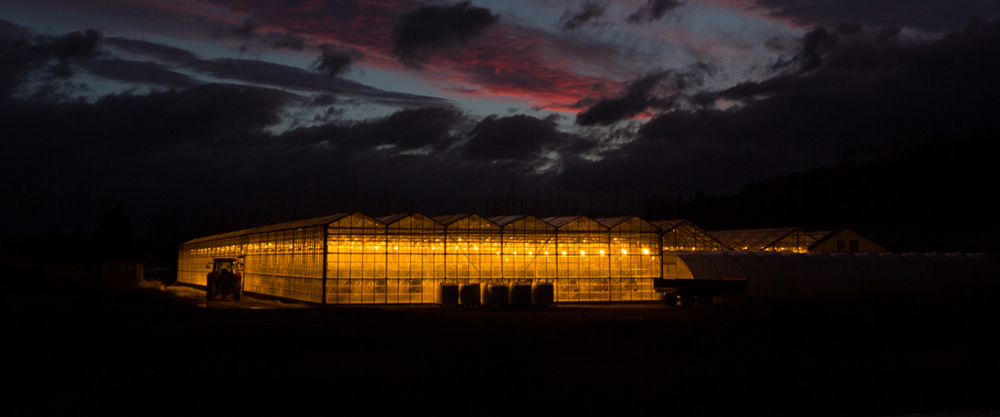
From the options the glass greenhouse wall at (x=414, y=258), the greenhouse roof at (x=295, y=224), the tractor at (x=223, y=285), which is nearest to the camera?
the greenhouse roof at (x=295, y=224)

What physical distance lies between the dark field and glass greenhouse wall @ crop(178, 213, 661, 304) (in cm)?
1062

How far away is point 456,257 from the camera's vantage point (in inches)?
1474

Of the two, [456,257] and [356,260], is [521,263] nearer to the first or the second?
[456,257]

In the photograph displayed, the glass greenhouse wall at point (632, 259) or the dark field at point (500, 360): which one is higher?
the glass greenhouse wall at point (632, 259)

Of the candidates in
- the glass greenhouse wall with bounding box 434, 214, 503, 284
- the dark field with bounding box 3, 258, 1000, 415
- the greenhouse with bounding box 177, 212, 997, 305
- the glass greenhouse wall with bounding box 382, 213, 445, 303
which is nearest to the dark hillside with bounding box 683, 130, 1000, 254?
the greenhouse with bounding box 177, 212, 997, 305

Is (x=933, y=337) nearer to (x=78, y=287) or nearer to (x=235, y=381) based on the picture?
Result: (x=235, y=381)

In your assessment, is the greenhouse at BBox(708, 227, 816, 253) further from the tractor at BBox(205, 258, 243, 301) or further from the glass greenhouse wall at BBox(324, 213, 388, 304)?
the tractor at BBox(205, 258, 243, 301)

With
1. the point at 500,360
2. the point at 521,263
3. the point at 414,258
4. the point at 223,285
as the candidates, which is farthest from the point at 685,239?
the point at 500,360

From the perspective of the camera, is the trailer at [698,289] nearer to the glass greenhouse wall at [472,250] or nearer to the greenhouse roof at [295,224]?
the glass greenhouse wall at [472,250]

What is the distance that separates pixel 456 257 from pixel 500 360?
2182 cm

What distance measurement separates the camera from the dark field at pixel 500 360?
1235cm

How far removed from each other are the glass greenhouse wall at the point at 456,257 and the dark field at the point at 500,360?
1062cm

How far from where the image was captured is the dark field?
12.4m

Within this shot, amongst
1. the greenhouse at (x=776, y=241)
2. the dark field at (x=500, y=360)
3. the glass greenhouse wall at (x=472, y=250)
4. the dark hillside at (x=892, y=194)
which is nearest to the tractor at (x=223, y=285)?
the glass greenhouse wall at (x=472, y=250)
